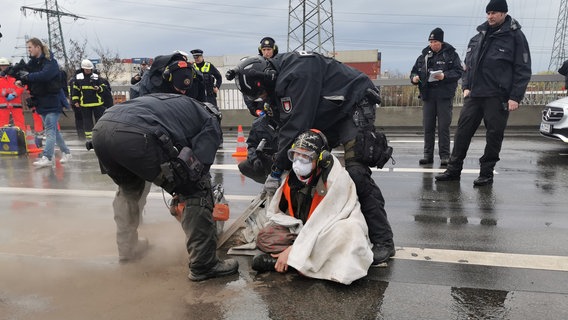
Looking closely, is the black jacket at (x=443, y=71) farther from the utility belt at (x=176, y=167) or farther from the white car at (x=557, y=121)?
the utility belt at (x=176, y=167)

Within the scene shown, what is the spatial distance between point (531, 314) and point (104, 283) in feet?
8.88

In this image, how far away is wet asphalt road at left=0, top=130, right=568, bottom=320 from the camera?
2719 millimetres

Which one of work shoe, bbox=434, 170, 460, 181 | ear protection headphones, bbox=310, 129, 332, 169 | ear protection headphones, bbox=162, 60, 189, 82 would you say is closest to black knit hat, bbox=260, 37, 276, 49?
ear protection headphones, bbox=162, 60, 189, 82

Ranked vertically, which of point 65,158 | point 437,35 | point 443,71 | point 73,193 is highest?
point 437,35

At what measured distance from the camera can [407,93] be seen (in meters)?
11.9

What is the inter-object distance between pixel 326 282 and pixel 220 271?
743 mm

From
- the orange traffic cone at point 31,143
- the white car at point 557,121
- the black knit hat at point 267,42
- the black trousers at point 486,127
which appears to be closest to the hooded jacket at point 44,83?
the orange traffic cone at point 31,143

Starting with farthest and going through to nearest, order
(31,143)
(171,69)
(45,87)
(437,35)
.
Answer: (31,143)
(45,87)
(437,35)
(171,69)

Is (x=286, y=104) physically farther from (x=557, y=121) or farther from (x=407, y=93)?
(x=407, y=93)

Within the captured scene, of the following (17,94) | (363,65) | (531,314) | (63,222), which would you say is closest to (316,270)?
(531,314)

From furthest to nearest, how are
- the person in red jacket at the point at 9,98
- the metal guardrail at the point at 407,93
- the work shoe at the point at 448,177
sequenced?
the metal guardrail at the point at 407,93 → the person in red jacket at the point at 9,98 → the work shoe at the point at 448,177

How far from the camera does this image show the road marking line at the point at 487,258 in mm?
3221

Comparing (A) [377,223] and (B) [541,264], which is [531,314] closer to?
(B) [541,264]

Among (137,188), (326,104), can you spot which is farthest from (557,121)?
(137,188)
